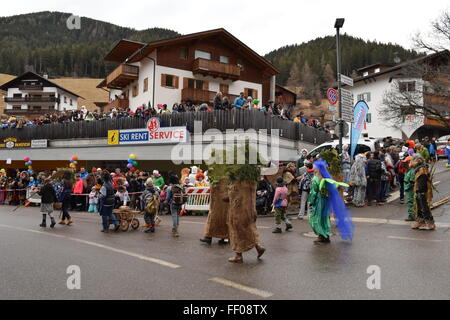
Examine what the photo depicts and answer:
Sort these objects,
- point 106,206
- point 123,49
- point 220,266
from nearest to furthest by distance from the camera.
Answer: point 220,266 → point 106,206 → point 123,49

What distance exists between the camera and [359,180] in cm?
1388

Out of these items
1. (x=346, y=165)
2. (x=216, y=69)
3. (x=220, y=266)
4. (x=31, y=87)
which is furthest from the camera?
(x=31, y=87)

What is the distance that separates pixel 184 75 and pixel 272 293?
105 ft

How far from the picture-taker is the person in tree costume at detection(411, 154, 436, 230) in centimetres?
971

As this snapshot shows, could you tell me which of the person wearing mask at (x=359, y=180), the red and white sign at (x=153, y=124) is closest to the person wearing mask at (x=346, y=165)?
the person wearing mask at (x=359, y=180)

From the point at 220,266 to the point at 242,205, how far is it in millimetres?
1207

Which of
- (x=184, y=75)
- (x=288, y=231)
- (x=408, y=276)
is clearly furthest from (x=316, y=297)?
(x=184, y=75)

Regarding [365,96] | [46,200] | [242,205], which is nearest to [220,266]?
[242,205]

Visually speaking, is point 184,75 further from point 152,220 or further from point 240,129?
point 152,220

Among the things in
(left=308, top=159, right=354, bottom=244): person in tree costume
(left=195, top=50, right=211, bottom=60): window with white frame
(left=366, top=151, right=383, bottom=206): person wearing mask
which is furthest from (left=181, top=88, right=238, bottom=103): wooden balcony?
(left=308, top=159, right=354, bottom=244): person in tree costume

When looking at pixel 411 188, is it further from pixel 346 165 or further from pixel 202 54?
pixel 202 54

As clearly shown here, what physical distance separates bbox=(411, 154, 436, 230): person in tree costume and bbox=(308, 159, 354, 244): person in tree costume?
2.42 meters

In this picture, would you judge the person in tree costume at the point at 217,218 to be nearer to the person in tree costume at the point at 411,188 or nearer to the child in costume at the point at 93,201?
the person in tree costume at the point at 411,188

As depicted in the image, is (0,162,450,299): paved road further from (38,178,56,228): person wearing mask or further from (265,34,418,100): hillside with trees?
(265,34,418,100): hillside with trees
